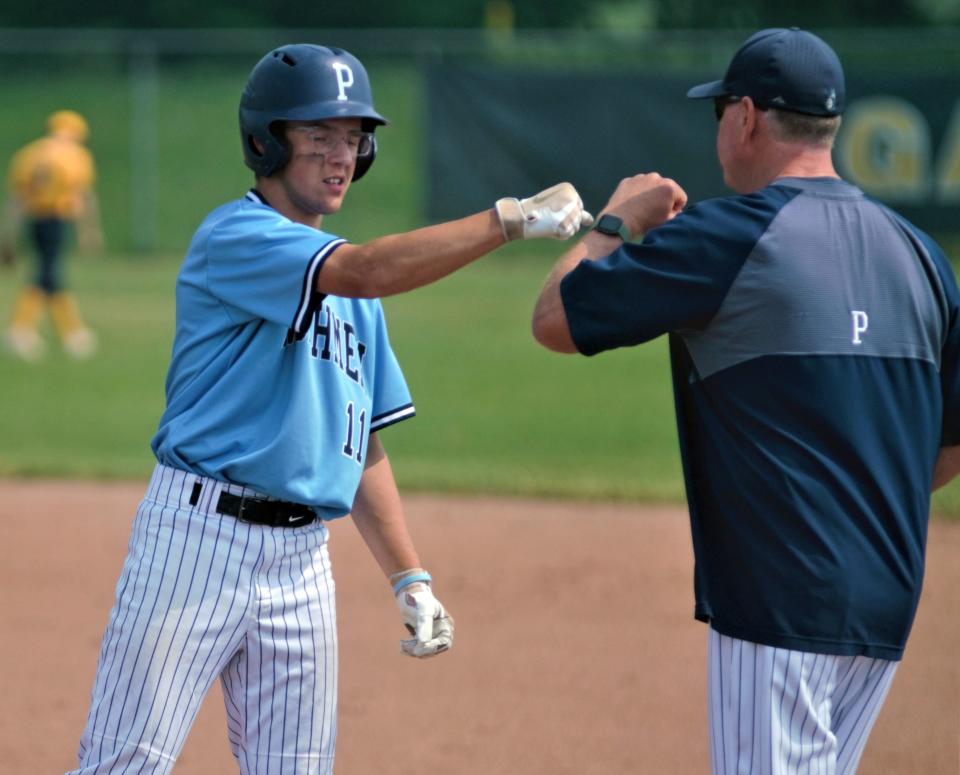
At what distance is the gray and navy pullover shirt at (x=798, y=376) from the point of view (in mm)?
2836

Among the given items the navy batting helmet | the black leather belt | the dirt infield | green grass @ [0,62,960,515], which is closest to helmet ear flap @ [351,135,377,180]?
the navy batting helmet

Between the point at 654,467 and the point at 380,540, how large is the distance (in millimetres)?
6026

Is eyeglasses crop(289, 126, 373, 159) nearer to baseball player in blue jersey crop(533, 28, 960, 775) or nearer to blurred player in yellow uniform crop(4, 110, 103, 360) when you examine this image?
baseball player in blue jersey crop(533, 28, 960, 775)

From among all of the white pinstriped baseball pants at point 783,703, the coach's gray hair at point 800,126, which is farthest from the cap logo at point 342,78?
the white pinstriped baseball pants at point 783,703

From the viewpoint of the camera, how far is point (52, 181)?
50.8 ft

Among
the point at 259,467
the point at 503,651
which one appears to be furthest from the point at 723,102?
the point at 503,651

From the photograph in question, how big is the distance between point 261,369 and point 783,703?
1330mm

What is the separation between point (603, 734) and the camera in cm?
519

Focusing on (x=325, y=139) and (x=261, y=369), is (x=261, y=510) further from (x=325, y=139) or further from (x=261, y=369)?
(x=325, y=139)

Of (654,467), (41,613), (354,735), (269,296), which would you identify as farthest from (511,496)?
(269,296)

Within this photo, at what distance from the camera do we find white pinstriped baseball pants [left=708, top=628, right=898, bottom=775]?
2.86 meters

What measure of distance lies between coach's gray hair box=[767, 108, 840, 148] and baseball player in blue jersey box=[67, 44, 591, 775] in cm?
44

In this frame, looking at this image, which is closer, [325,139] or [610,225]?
[610,225]

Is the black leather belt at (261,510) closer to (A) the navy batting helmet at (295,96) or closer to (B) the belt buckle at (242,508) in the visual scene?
(B) the belt buckle at (242,508)
